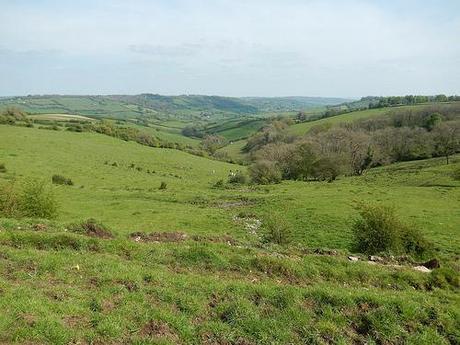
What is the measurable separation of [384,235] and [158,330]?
15.3 m

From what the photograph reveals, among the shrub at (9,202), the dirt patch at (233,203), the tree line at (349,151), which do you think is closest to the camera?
the shrub at (9,202)

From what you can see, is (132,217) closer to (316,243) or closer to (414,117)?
(316,243)

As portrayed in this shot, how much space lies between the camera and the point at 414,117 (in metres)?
130

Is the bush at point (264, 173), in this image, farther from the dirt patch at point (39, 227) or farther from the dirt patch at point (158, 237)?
the dirt patch at point (39, 227)

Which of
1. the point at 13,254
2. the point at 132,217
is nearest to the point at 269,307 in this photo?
the point at 13,254

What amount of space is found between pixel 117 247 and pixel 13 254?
128 inches

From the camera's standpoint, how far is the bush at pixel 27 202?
83.8ft

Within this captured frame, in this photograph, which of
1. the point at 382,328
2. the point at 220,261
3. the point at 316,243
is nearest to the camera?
the point at 382,328

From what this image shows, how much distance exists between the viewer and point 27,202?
1053 inches

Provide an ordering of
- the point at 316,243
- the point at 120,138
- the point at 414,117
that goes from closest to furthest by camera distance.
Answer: the point at 316,243, the point at 120,138, the point at 414,117

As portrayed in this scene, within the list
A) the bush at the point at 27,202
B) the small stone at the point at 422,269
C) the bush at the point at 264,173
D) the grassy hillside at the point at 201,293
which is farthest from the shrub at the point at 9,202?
the bush at the point at 264,173

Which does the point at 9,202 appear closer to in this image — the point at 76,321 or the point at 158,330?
the point at 76,321

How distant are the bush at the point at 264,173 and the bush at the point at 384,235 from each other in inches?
1733

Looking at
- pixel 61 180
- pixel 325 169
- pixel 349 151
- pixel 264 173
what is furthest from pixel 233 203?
pixel 349 151
